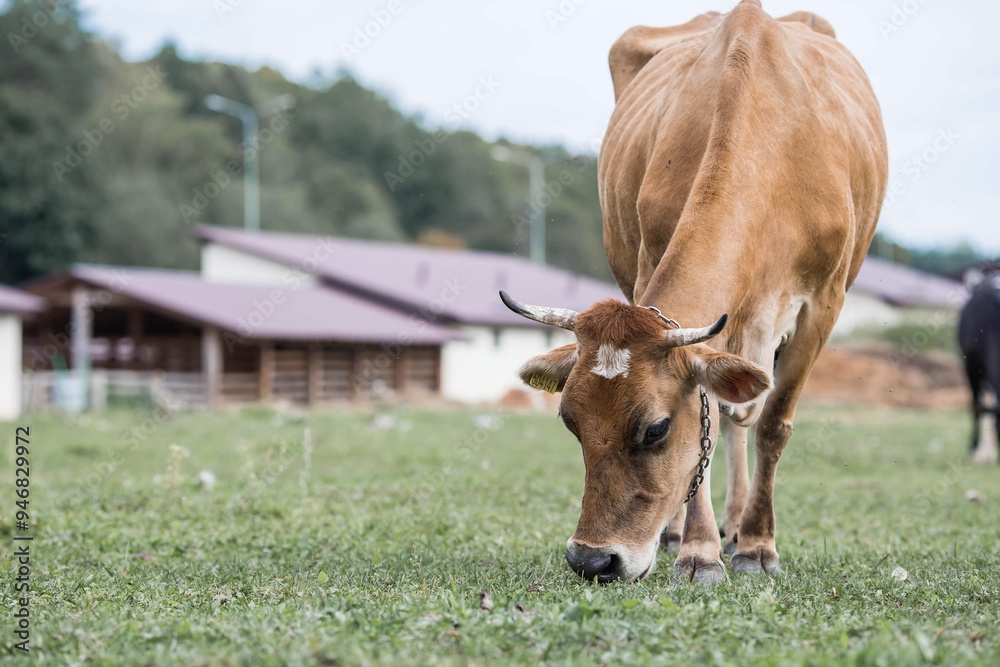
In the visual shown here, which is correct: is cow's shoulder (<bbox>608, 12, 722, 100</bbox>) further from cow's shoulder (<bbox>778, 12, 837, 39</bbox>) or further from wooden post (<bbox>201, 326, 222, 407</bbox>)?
wooden post (<bbox>201, 326, 222, 407</bbox>)

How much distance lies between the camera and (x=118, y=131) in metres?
57.4

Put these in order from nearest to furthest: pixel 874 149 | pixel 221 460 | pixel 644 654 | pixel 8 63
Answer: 1. pixel 644 654
2. pixel 874 149
3. pixel 221 460
4. pixel 8 63

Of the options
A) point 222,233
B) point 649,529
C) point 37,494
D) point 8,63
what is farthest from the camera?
point 8,63

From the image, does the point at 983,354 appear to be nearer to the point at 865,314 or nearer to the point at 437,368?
the point at 437,368

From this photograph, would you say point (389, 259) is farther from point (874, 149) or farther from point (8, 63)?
point (874, 149)

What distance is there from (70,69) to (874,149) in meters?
46.4

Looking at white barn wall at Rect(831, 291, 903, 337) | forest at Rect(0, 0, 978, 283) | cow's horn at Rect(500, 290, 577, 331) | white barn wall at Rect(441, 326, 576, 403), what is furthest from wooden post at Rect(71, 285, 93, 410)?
white barn wall at Rect(831, 291, 903, 337)

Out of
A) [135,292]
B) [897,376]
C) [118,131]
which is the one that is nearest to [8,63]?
[118,131]

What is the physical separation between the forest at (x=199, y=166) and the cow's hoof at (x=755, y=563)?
87.5 feet

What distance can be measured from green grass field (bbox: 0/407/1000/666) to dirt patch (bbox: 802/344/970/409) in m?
23.4

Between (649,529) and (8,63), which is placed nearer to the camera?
(649,529)

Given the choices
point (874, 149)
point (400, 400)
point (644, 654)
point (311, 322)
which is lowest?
point (400, 400)

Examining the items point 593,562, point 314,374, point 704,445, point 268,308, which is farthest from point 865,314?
point 593,562

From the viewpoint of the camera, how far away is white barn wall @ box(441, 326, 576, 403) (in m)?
35.9
